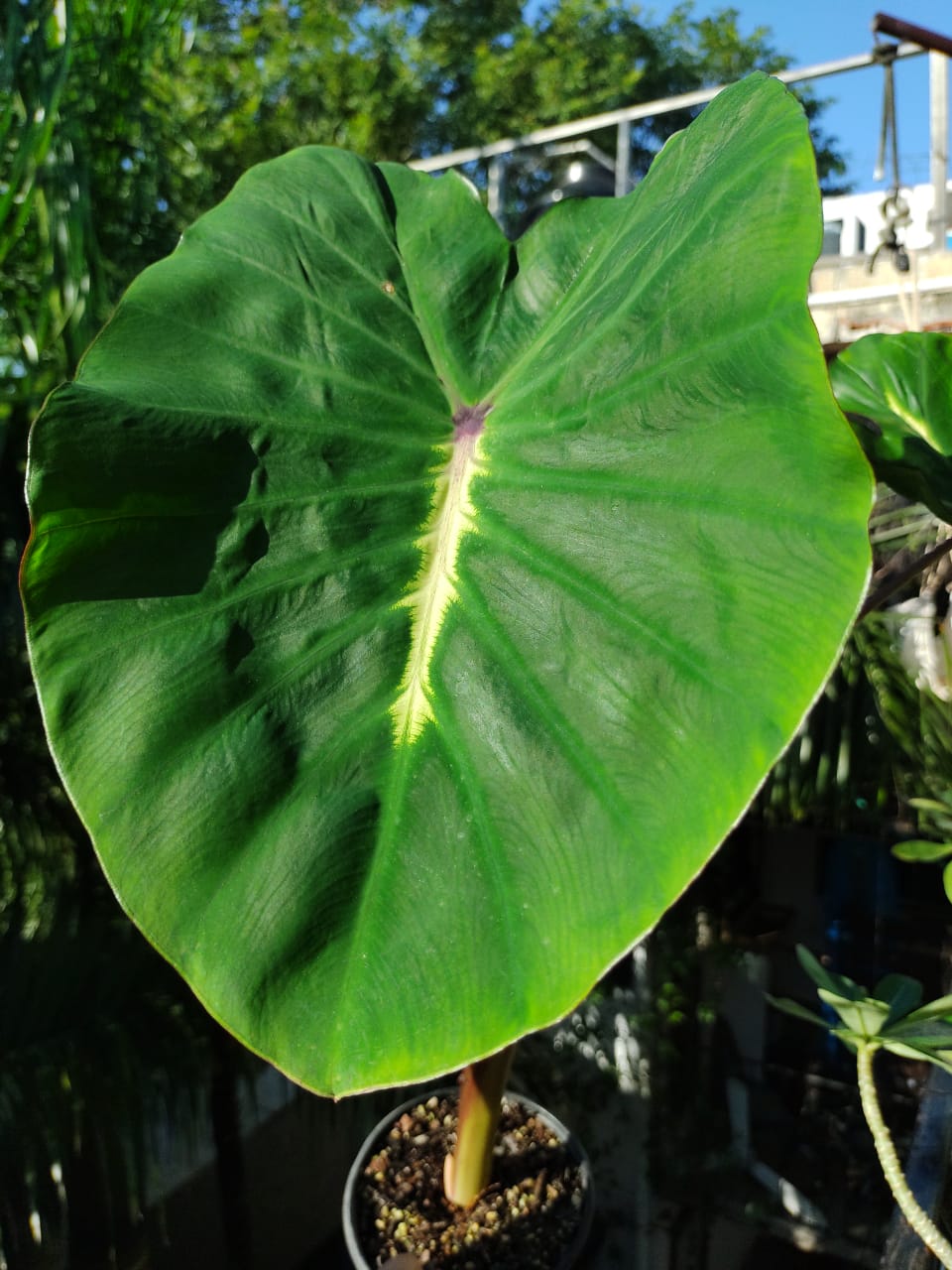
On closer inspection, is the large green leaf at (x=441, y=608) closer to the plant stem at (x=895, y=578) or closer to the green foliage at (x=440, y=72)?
the plant stem at (x=895, y=578)

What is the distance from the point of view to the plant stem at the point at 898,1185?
55cm

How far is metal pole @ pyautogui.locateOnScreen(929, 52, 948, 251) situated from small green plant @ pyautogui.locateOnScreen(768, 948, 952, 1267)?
8.90 feet

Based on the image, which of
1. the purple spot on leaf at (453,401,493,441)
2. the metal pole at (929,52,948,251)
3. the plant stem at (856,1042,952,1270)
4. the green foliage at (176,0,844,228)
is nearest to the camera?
the plant stem at (856,1042,952,1270)

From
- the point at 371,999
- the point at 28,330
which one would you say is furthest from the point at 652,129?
the point at 371,999

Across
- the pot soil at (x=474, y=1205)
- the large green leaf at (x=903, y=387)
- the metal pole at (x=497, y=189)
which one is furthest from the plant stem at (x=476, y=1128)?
the metal pole at (x=497, y=189)

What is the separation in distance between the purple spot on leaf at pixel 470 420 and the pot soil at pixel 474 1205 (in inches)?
26.3

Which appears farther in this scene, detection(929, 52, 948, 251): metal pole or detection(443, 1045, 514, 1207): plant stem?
detection(929, 52, 948, 251): metal pole

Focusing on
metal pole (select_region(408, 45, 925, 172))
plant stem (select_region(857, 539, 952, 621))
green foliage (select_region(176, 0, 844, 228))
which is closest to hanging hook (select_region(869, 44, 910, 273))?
metal pole (select_region(408, 45, 925, 172))

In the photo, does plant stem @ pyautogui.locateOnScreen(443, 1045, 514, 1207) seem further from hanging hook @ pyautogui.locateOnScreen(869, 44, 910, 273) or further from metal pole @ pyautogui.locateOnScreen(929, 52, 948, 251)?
metal pole @ pyautogui.locateOnScreen(929, 52, 948, 251)

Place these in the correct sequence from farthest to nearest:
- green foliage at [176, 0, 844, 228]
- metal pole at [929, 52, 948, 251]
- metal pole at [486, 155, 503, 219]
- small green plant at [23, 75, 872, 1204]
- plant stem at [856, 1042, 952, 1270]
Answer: green foliage at [176, 0, 844, 228] → metal pole at [486, 155, 503, 219] → metal pole at [929, 52, 948, 251] → plant stem at [856, 1042, 952, 1270] → small green plant at [23, 75, 872, 1204]

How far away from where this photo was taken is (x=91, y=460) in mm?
599

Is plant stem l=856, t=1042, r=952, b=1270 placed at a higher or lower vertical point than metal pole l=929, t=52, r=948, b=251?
lower

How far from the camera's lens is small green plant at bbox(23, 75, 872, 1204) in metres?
0.44

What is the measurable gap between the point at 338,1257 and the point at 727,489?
1.54 m
